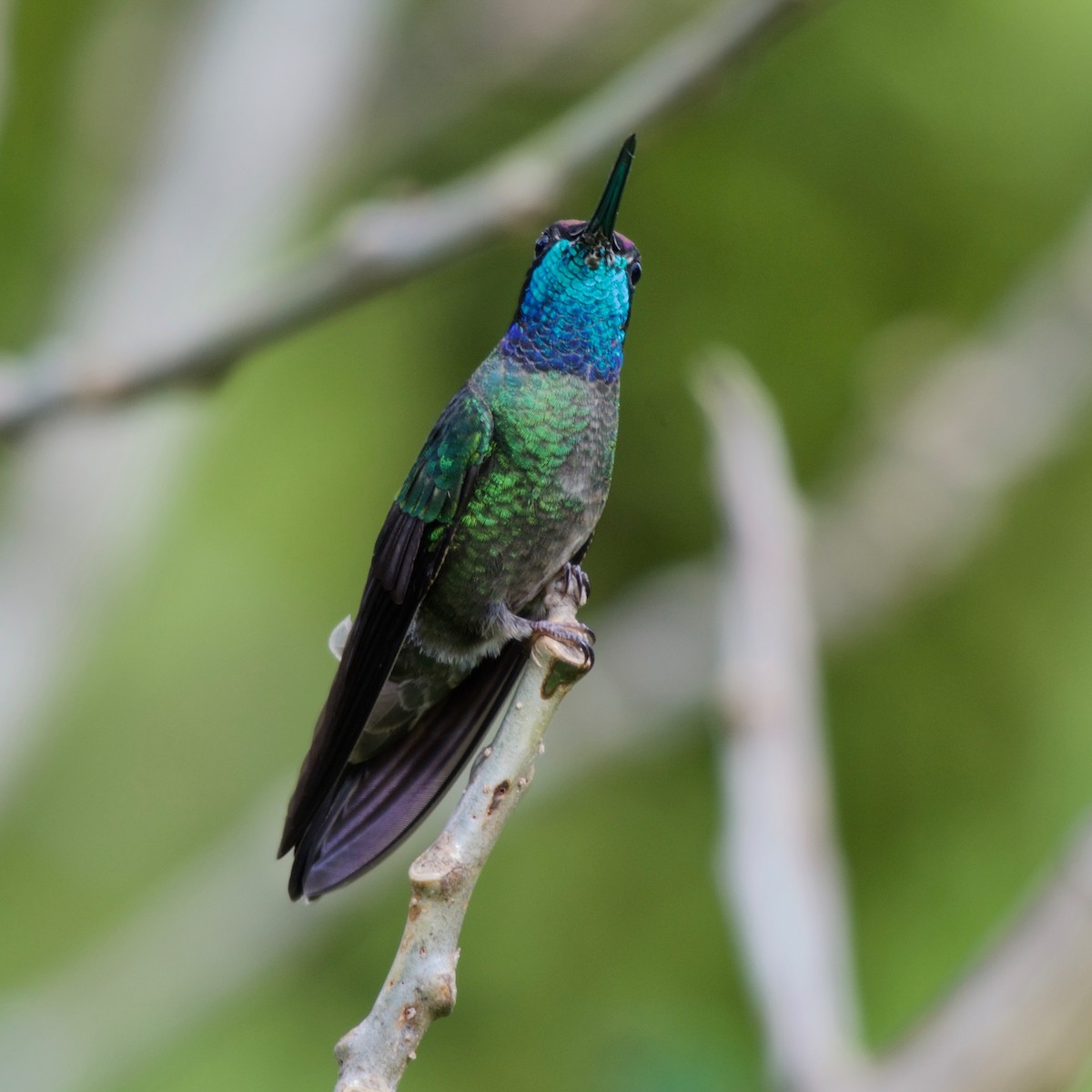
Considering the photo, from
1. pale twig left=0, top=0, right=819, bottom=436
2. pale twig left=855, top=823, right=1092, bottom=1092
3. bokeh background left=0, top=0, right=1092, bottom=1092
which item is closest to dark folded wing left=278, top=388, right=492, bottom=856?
pale twig left=0, top=0, right=819, bottom=436

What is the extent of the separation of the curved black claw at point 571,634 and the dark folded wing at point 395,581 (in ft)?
0.46

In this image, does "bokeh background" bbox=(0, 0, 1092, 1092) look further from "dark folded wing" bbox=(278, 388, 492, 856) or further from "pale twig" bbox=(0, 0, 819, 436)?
"dark folded wing" bbox=(278, 388, 492, 856)

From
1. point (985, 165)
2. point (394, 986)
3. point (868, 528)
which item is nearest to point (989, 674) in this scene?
point (868, 528)

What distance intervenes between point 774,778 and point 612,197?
2232 mm

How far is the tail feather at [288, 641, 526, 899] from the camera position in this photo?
1.55 meters

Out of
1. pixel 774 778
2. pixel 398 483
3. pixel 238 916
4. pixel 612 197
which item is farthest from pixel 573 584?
pixel 398 483

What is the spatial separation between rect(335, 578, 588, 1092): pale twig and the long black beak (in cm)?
49

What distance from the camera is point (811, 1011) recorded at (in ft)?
9.89

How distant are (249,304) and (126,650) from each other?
565 cm

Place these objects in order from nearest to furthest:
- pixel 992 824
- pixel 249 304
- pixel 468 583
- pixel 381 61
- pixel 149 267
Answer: pixel 468 583 → pixel 249 304 → pixel 149 267 → pixel 381 61 → pixel 992 824

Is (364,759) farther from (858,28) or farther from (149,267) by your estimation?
(858,28)

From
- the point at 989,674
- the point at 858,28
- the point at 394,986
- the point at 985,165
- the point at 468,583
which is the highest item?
the point at 858,28

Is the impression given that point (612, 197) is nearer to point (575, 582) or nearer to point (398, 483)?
point (575, 582)

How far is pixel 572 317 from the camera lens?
155 centimetres
